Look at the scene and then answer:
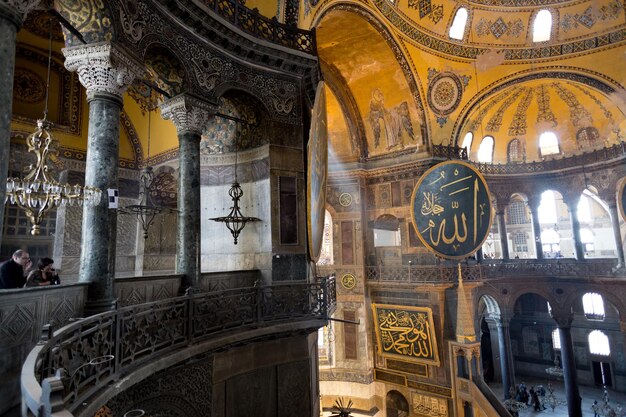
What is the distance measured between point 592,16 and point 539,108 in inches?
152

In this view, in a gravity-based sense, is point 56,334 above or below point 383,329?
above

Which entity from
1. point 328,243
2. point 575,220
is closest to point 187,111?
point 328,243

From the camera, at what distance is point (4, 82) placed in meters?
3.20

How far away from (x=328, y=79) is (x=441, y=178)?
18.7ft

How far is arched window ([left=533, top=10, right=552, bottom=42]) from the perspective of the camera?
13.3 metres

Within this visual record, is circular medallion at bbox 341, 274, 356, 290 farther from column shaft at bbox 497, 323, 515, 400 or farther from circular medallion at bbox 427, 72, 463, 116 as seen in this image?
column shaft at bbox 497, 323, 515, 400

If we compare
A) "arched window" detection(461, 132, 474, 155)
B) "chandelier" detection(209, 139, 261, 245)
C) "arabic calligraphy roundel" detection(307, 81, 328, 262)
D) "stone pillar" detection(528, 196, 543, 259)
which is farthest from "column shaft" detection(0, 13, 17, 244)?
"stone pillar" detection(528, 196, 543, 259)

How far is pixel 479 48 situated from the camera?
44.3 ft

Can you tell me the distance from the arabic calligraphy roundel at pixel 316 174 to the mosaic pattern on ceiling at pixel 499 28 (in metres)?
9.14

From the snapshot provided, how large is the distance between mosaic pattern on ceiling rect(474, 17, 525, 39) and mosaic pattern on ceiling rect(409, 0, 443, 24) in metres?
1.66

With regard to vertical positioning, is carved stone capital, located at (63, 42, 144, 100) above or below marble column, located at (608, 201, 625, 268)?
above

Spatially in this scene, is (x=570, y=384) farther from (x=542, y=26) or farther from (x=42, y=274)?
(x=42, y=274)

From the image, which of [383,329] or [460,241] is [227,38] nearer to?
[460,241]

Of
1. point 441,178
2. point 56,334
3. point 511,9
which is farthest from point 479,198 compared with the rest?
point 56,334
